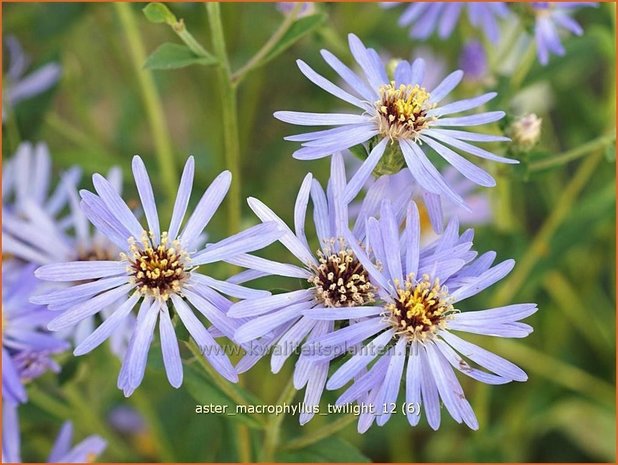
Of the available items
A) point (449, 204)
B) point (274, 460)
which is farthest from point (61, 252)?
point (449, 204)

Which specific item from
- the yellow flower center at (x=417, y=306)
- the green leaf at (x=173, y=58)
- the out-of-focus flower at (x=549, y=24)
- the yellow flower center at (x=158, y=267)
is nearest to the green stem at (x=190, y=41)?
the green leaf at (x=173, y=58)

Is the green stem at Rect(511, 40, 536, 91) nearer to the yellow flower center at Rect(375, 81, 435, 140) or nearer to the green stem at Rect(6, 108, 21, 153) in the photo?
the yellow flower center at Rect(375, 81, 435, 140)

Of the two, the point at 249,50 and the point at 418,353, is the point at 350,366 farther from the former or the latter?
the point at 249,50

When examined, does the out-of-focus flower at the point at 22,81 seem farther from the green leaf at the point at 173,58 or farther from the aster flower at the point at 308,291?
the aster flower at the point at 308,291

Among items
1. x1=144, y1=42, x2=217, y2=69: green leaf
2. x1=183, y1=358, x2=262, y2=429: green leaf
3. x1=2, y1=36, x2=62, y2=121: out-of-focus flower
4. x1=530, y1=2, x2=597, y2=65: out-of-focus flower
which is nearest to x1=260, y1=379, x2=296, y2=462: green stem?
x1=183, y1=358, x2=262, y2=429: green leaf

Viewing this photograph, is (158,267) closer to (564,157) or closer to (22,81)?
(564,157)
